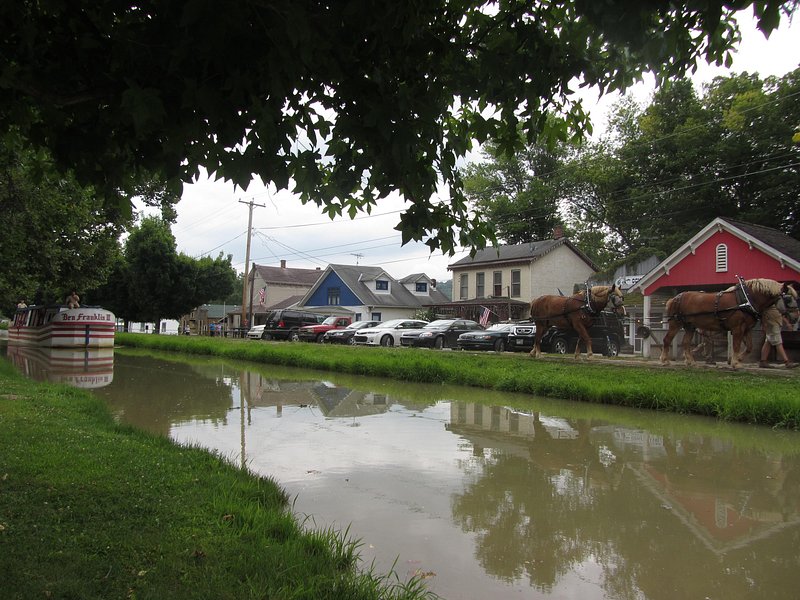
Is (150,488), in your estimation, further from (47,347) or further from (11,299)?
(47,347)

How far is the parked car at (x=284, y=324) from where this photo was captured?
35.7 m

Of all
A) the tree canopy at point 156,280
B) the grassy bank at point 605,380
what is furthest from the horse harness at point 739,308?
the tree canopy at point 156,280

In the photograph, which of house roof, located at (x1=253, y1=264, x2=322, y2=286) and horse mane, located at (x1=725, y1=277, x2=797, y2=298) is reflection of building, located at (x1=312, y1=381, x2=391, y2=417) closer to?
horse mane, located at (x1=725, y1=277, x2=797, y2=298)

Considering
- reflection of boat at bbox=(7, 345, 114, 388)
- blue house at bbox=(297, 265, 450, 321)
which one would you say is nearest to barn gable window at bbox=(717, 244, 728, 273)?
reflection of boat at bbox=(7, 345, 114, 388)

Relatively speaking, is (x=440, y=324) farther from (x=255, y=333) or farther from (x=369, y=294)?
(x=369, y=294)

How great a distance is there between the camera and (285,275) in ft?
220

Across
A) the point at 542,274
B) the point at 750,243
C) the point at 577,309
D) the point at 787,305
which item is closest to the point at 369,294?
the point at 542,274

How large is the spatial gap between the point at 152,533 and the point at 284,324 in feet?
106

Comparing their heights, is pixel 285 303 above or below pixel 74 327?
above

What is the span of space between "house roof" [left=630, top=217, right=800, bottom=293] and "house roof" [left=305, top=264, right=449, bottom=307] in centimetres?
2816

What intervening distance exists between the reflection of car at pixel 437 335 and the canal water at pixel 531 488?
15.5 meters

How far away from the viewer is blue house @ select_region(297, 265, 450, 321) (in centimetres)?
4872

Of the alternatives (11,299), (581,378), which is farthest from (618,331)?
(11,299)

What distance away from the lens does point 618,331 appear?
71.2 ft
